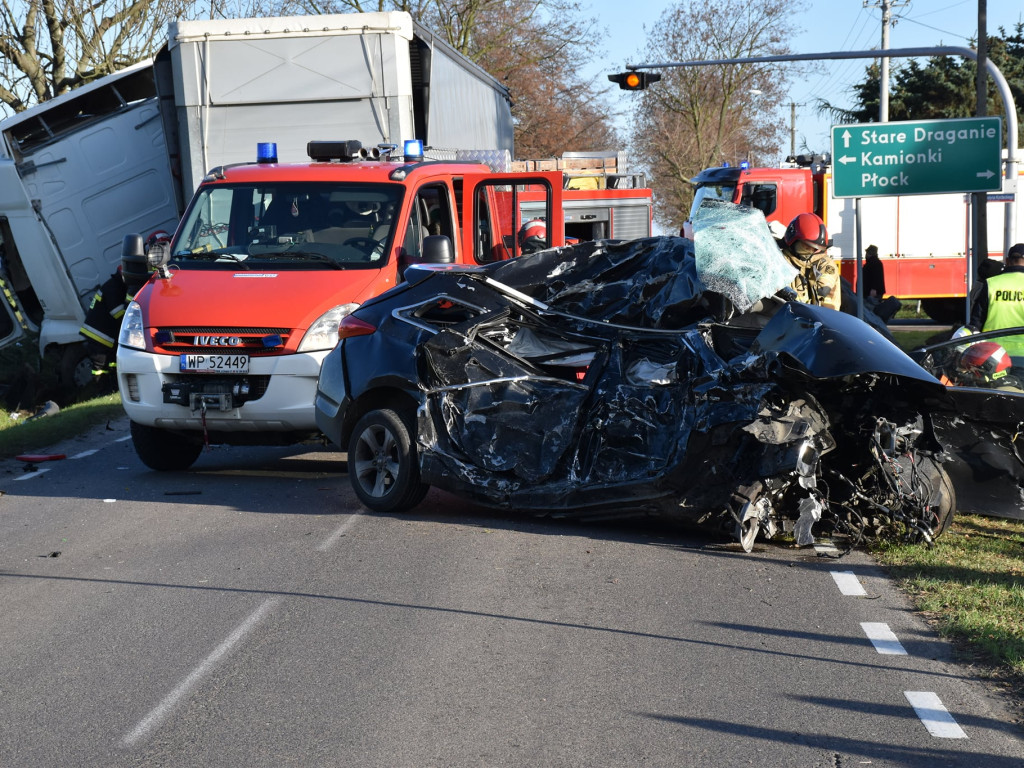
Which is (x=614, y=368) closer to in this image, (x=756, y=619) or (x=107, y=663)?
(x=756, y=619)

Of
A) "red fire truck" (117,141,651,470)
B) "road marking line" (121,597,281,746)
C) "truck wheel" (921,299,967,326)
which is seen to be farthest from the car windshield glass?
"truck wheel" (921,299,967,326)

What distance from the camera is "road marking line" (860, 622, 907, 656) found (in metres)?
5.44

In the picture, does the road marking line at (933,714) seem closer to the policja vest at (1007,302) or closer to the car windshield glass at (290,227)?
the policja vest at (1007,302)

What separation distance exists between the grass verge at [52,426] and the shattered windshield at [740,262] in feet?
23.3

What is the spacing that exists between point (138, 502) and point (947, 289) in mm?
20528

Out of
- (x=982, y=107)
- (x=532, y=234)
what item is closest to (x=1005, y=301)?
(x=532, y=234)

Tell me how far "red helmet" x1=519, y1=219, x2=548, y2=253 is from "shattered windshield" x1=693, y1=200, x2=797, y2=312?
3.57 meters

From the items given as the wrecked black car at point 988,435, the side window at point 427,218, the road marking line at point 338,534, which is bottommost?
the road marking line at point 338,534

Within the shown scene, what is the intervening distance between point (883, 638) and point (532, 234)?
7.01 metres

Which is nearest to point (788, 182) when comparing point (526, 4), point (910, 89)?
point (526, 4)

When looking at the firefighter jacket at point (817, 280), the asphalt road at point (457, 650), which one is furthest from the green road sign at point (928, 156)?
the asphalt road at point (457, 650)

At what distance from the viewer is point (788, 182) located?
22781 millimetres

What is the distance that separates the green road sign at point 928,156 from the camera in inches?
501

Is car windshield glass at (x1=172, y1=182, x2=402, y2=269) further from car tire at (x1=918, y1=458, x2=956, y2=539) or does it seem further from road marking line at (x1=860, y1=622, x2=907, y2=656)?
road marking line at (x1=860, y1=622, x2=907, y2=656)
